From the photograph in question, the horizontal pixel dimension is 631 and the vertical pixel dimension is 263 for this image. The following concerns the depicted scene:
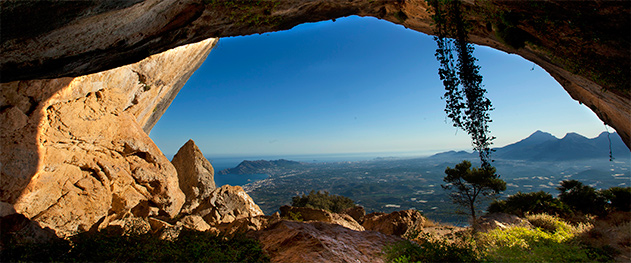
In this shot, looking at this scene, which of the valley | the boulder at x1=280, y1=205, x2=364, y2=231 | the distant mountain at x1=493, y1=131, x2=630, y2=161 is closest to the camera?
the boulder at x1=280, y1=205, x2=364, y2=231

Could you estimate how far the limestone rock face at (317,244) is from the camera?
5.01 m

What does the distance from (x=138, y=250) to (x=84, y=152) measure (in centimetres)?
605

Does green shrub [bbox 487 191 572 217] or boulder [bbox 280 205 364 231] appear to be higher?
boulder [bbox 280 205 364 231]

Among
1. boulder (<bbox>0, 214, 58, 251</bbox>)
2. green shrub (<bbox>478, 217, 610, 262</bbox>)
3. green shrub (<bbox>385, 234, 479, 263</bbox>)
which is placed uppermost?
boulder (<bbox>0, 214, 58, 251</bbox>)

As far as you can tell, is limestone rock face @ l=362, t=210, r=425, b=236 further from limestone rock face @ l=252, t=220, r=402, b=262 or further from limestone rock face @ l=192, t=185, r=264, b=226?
limestone rock face @ l=192, t=185, r=264, b=226

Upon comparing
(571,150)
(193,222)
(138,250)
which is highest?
(138,250)

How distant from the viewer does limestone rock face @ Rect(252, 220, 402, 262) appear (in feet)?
16.4

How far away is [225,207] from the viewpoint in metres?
12.6

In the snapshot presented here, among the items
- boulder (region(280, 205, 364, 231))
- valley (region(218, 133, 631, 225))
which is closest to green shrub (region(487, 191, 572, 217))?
valley (region(218, 133, 631, 225))

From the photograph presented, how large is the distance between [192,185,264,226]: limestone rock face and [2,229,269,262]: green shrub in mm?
6853

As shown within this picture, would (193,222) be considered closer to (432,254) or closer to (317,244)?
(317,244)

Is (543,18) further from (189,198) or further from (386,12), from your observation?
(189,198)

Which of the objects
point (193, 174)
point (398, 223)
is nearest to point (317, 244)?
point (398, 223)

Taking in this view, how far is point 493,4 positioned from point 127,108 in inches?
631
